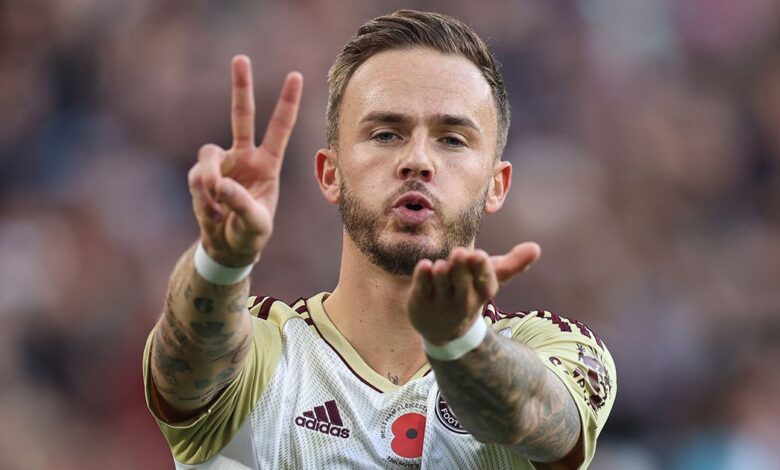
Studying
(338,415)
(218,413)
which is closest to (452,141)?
(338,415)

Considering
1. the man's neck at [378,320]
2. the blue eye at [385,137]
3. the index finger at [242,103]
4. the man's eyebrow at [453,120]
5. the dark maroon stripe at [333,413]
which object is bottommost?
the dark maroon stripe at [333,413]

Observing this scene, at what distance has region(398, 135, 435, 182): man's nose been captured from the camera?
3.58m

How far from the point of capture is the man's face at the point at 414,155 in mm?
3592

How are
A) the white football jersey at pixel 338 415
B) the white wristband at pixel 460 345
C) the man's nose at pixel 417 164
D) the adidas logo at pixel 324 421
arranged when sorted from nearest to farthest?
the white wristband at pixel 460 345, the white football jersey at pixel 338 415, the adidas logo at pixel 324 421, the man's nose at pixel 417 164

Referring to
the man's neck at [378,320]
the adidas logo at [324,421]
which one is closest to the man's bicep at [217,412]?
the adidas logo at [324,421]

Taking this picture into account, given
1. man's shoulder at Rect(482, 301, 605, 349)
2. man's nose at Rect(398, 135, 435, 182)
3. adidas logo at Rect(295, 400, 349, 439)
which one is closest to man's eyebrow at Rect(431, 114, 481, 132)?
man's nose at Rect(398, 135, 435, 182)

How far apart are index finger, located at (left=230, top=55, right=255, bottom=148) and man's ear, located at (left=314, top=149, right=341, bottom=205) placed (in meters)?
1.16

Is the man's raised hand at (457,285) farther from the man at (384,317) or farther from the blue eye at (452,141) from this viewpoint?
the blue eye at (452,141)

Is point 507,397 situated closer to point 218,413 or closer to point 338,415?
point 338,415

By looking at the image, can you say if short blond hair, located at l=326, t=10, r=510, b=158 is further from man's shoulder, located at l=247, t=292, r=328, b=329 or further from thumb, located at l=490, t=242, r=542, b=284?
thumb, located at l=490, t=242, r=542, b=284

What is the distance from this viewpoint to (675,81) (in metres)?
7.18

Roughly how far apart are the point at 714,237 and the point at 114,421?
388cm

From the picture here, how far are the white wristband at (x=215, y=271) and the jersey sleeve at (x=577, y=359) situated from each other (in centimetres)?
98

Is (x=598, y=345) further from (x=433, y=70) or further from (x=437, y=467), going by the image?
(x=433, y=70)
